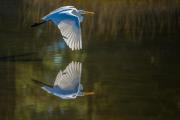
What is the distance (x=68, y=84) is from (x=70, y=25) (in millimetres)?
1087

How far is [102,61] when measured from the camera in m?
12.7

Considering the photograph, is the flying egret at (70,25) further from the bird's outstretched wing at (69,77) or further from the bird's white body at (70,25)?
the bird's outstretched wing at (69,77)

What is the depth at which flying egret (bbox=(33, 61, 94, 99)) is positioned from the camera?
10164 millimetres

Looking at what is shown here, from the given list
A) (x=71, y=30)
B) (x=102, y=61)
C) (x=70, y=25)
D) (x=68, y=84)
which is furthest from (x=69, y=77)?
(x=102, y=61)

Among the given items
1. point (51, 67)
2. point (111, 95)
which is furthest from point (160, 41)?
point (111, 95)

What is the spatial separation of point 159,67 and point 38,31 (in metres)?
4.63

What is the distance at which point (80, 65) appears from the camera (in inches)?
477

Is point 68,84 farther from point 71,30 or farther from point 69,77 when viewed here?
point 71,30

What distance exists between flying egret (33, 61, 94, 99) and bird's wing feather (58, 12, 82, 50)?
47 cm

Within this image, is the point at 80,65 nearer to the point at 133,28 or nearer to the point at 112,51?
the point at 112,51

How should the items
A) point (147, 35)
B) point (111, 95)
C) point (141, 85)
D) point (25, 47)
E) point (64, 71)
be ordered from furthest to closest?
point (147, 35), point (25, 47), point (64, 71), point (141, 85), point (111, 95)

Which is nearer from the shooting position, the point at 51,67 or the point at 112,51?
the point at 51,67

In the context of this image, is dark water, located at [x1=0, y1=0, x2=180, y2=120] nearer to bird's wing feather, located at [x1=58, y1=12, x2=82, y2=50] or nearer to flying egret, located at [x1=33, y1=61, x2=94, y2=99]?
flying egret, located at [x1=33, y1=61, x2=94, y2=99]

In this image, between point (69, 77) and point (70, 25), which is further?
point (70, 25)
